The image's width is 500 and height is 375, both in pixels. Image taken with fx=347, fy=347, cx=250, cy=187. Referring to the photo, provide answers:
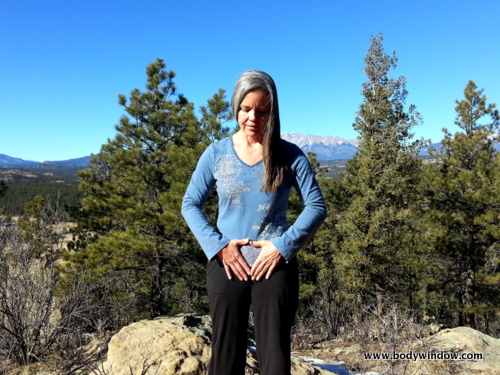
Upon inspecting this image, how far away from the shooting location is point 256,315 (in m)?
1.29

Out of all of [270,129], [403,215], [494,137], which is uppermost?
[494,137]

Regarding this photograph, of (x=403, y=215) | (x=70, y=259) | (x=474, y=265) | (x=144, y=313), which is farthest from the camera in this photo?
(x=474, y=265)

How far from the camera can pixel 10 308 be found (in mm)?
3689

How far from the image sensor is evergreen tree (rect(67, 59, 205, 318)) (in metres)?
10.1

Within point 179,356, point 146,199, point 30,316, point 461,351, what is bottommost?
point 461,351

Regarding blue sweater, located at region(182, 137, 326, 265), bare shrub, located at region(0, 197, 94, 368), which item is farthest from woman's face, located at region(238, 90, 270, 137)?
bare shrub, located at region(0, 197, 94, 368)

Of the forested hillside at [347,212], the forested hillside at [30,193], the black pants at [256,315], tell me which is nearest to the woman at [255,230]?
the black pants at [256,315]

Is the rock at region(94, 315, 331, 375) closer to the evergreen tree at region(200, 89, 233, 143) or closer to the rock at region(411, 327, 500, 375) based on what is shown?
the rock at region(411, 327, 500, 375)

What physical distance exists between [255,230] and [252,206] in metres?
0.09

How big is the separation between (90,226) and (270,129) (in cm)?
1208

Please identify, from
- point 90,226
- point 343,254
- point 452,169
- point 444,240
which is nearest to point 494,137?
point 452,169

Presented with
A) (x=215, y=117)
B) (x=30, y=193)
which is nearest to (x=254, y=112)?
(x=215, y=117)

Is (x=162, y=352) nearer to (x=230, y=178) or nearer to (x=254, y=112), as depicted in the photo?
(x=230, y=178)

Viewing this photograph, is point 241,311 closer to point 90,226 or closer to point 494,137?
point 90,226
